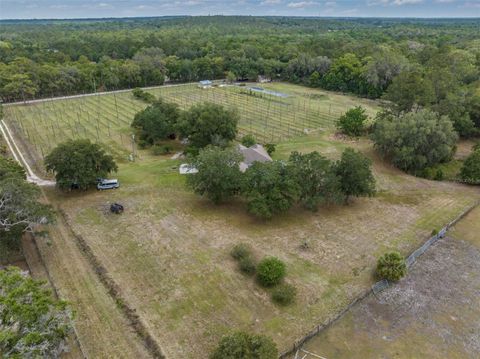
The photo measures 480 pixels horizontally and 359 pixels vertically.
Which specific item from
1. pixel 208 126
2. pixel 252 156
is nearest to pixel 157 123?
pixel 208 126

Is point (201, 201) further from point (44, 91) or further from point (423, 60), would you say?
point (423, 60)

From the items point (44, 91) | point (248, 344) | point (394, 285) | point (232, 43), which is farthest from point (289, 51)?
point (248, 344)

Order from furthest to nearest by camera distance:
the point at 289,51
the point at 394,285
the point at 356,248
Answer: the point at 289,51
the point at 356,248
the point at 394,285

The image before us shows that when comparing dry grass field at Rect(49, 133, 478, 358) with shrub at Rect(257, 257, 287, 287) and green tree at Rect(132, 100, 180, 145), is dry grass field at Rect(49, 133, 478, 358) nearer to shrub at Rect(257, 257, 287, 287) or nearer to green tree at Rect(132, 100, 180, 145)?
shrub at Rect(257, 257, 287, 287)

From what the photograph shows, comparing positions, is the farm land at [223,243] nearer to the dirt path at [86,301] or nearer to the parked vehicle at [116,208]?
the dirt path at [86,301]

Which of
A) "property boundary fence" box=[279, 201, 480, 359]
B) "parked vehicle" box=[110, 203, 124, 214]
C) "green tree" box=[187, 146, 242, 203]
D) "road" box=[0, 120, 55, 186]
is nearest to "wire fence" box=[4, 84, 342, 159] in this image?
"road" box=[0, 120, 55, 186]

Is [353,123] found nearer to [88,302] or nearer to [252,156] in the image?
[252,156]
